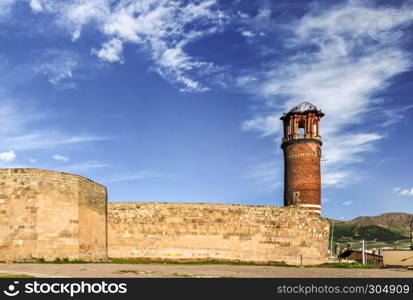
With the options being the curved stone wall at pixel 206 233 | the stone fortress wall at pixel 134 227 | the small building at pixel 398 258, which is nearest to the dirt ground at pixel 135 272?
the stone fortress wall at pixel 134 227

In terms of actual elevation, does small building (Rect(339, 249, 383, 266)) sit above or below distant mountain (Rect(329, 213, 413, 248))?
above

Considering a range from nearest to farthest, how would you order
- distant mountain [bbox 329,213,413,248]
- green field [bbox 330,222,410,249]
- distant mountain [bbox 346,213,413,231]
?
distant mountain [bbox 329,213,413,248] → green field [bbox 330,222,410,249] → distant mountain [bbox 346,213,413,231]

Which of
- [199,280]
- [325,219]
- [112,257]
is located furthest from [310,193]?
[199,280]

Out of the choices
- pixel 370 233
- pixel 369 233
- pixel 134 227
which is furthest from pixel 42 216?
pixel 370 233

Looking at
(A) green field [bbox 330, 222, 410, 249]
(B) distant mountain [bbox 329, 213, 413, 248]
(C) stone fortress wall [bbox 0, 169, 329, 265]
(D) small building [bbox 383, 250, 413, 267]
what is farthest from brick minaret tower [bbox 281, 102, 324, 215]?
Answer: (A) green field [bbox 330, 222, 410, 249]

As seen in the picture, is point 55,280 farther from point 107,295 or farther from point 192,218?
point 192,218

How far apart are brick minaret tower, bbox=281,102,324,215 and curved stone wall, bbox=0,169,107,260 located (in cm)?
2089

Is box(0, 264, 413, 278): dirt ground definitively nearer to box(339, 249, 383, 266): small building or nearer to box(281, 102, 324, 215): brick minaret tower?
box(281, 102, 324, 215): brick minaret tower

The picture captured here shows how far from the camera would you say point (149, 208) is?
29.2 m

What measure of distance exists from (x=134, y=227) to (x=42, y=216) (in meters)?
6.93

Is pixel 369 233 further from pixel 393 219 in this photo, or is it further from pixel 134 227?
pixel 134 227

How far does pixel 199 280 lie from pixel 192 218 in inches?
680

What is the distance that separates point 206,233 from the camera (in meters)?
29.5

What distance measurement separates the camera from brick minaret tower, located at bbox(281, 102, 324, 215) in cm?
4128
